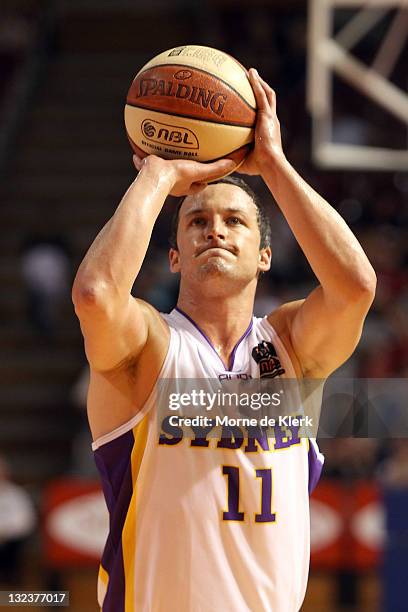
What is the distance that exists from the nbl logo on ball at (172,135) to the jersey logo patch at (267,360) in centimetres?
68

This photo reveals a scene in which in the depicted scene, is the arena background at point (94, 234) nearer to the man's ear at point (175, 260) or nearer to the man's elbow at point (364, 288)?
the man's ear at point (175, 260)

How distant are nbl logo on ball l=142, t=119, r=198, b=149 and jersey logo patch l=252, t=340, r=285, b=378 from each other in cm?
68

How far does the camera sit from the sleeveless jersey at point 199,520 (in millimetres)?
3121

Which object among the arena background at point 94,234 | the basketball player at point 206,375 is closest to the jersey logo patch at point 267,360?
the basketball player at point 206,375

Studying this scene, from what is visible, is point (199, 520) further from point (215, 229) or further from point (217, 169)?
point (217, 169)

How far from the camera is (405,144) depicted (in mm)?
11164

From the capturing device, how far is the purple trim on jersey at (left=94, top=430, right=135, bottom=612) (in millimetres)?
3236

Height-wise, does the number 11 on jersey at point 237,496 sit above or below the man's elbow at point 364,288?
below

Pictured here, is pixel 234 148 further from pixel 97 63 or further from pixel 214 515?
pixel 97 63

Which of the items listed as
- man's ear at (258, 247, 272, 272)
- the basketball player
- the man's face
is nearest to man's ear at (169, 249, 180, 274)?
the man's face

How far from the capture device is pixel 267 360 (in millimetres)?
3404

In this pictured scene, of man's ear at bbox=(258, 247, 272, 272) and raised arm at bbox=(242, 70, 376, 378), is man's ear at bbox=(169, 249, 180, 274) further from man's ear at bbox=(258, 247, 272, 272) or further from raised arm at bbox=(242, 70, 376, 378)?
raised arm at bbox=(242, 70, 376, 378)

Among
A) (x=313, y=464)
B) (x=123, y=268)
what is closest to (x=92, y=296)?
(x=123, y=268)

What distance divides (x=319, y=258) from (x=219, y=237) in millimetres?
354
